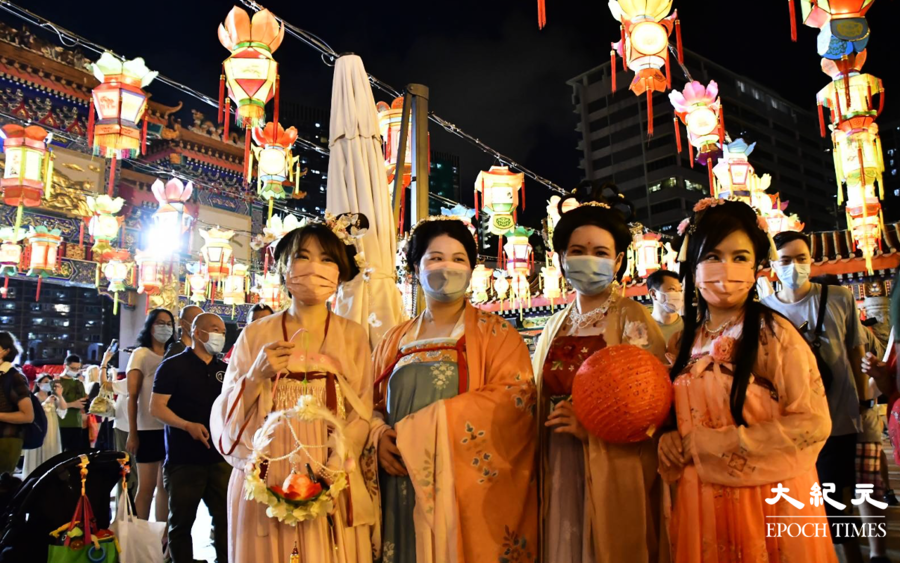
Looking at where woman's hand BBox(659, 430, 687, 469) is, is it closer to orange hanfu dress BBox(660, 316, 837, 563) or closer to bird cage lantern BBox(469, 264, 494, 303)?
orange hanfu dress BBox(660, 316, 837, 563)

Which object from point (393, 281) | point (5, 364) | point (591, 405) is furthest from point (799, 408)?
point (5, 364)

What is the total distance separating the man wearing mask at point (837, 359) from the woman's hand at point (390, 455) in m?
2.28

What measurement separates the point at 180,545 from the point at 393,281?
85.3 inches

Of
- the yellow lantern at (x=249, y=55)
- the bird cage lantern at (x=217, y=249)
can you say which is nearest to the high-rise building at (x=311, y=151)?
the bird cage lantern at (x=217, y=249)

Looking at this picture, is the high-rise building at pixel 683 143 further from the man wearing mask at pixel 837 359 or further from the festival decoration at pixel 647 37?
the man wearing mask at pixel 837 359

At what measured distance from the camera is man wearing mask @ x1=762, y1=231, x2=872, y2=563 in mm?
3229

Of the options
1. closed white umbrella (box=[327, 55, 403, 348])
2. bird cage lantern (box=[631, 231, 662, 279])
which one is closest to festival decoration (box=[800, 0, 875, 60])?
closed white umbrella (box=[327, 55, 403, 348])

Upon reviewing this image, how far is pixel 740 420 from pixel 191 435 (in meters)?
3.15

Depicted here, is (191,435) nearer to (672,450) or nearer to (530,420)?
(530,420)

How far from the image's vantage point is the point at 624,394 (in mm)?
1960

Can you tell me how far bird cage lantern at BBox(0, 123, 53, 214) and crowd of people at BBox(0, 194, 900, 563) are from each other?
985 centimetres

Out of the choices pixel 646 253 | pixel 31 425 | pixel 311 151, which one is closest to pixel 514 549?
pixel 31 425

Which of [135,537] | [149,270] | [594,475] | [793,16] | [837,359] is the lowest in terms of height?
[135,537]

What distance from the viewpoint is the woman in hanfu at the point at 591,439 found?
2230mm
